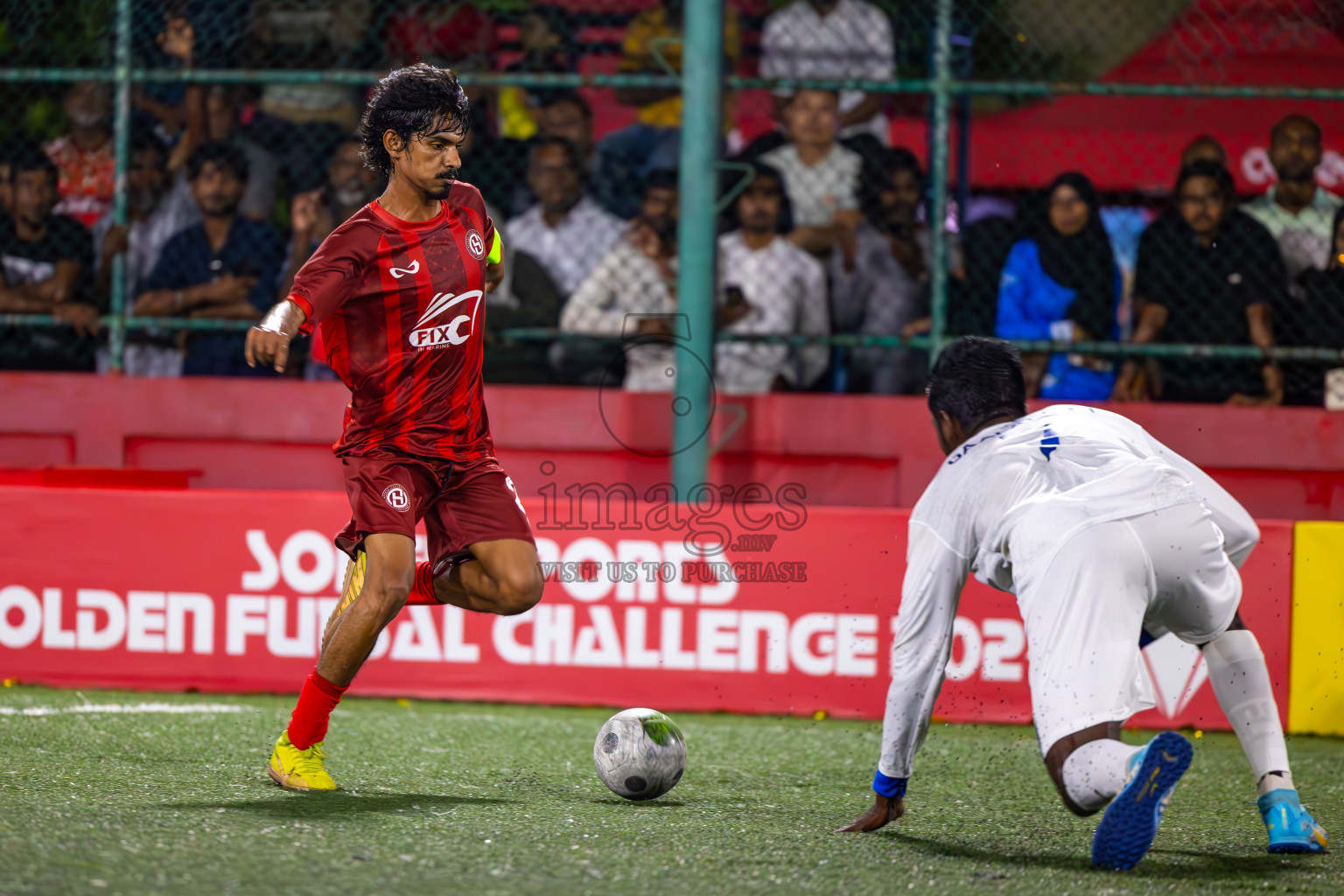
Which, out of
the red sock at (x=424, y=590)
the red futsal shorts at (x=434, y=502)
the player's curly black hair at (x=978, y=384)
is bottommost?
the red sock at (x=424, y=590)

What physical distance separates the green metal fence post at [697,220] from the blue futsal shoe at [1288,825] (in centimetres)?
327

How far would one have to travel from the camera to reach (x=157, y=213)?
752cm

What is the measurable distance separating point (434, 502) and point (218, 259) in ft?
10.9

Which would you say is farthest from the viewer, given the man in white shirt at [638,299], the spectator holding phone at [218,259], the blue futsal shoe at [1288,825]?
the spectator holding phone at [218,259]

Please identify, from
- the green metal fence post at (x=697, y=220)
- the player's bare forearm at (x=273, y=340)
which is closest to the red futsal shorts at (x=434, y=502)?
the player's bare forearm at (x=273, y=340)

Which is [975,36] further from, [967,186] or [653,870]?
[653,870]

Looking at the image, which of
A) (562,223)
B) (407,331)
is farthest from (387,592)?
(562,223)

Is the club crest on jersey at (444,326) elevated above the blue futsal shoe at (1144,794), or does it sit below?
above

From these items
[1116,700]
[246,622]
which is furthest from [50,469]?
[1116,700]

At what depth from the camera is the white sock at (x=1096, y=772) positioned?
3268 millimetres

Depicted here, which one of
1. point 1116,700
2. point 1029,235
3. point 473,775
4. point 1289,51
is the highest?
point 1289,51

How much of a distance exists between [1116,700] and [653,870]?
109cm

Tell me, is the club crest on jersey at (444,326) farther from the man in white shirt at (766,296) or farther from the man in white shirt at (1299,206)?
the man in white shirt at (1299,206)

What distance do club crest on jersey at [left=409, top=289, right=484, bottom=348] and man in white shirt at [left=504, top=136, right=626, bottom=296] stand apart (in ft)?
9.14
